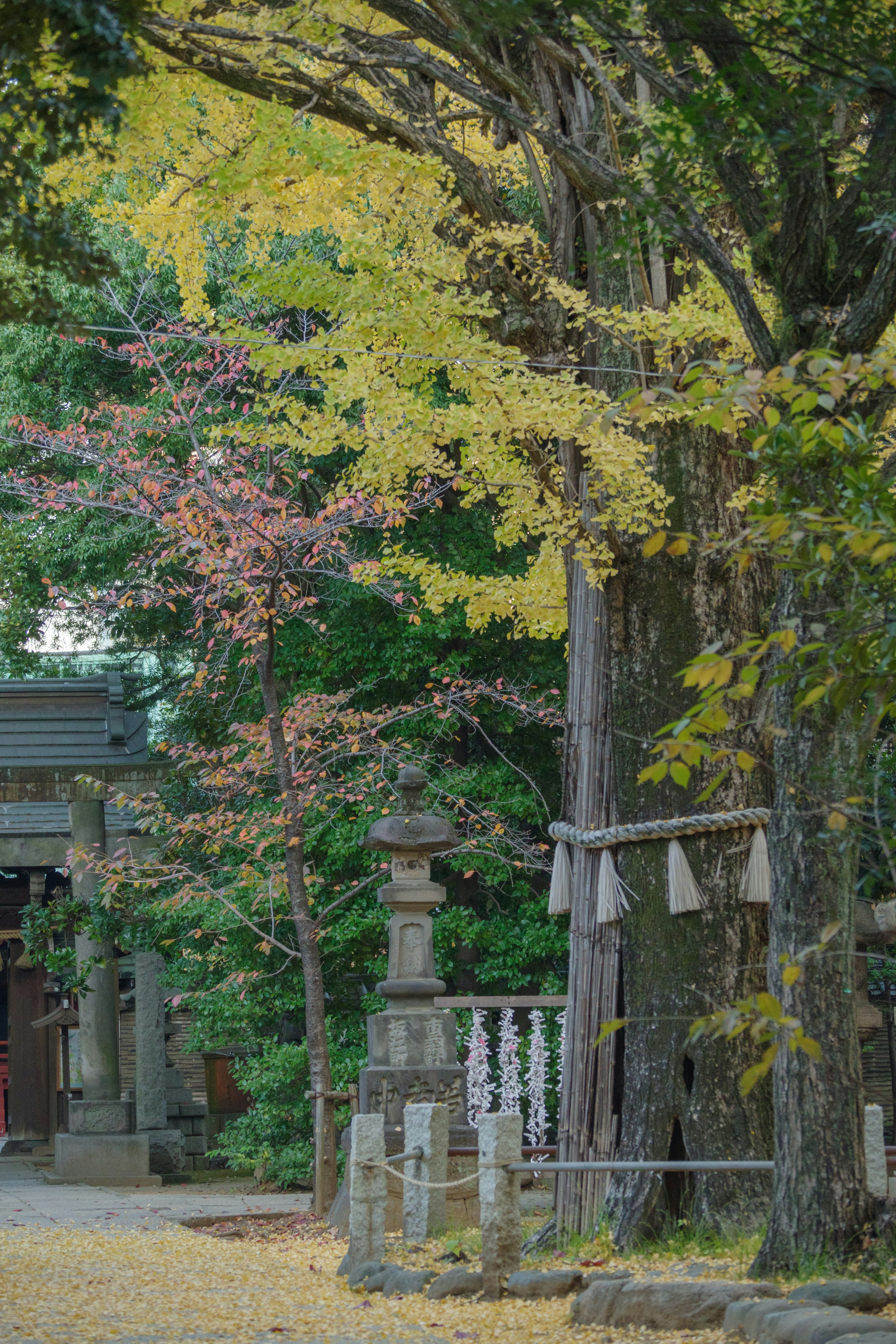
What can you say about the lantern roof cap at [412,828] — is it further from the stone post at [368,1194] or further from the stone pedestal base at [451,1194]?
the stone post at [368,1194]

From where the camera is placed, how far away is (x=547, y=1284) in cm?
564

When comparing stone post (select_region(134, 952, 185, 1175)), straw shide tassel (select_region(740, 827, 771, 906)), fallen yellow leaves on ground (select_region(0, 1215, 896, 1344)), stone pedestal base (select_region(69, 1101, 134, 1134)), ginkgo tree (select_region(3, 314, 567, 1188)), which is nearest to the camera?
fallen yellow leaves on ground (select_region(0, 1215, 896, 1344))

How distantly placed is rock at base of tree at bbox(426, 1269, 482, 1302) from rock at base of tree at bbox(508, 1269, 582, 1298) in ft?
0.70

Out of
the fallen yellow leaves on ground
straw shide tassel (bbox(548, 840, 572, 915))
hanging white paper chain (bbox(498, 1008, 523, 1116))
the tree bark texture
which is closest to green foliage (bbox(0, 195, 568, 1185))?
hanging white paper chain (bbox(498, 1008, 523, 1116))

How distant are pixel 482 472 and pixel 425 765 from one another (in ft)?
18.6

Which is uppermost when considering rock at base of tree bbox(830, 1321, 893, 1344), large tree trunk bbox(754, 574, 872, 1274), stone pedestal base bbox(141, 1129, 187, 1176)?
large tree trunk bbox(754, 574, 872, 1274)

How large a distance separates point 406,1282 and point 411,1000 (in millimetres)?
3206

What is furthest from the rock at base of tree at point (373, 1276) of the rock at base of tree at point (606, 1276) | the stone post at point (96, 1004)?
the stone post at point (96, 1004)

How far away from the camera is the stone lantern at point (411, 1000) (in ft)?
29.5

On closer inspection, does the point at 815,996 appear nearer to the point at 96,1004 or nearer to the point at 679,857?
the point at 679,857

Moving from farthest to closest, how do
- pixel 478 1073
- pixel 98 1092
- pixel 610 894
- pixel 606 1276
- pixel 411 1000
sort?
1. pixel 98 1092
2. pixel 478 1073
3. pixel 411 1000
4. pixel 610 894
5. pixel 606 1276

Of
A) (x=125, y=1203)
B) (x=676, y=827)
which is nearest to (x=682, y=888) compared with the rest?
(x=676, y=827)

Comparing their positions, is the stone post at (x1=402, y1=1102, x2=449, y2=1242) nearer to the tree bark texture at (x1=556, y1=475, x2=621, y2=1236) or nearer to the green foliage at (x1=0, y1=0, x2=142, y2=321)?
the tree bark texture at (x1=556, y1=475, x2=621, y2=1236)

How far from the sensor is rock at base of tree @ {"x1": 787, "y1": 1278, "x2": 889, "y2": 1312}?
4395 millimetres
